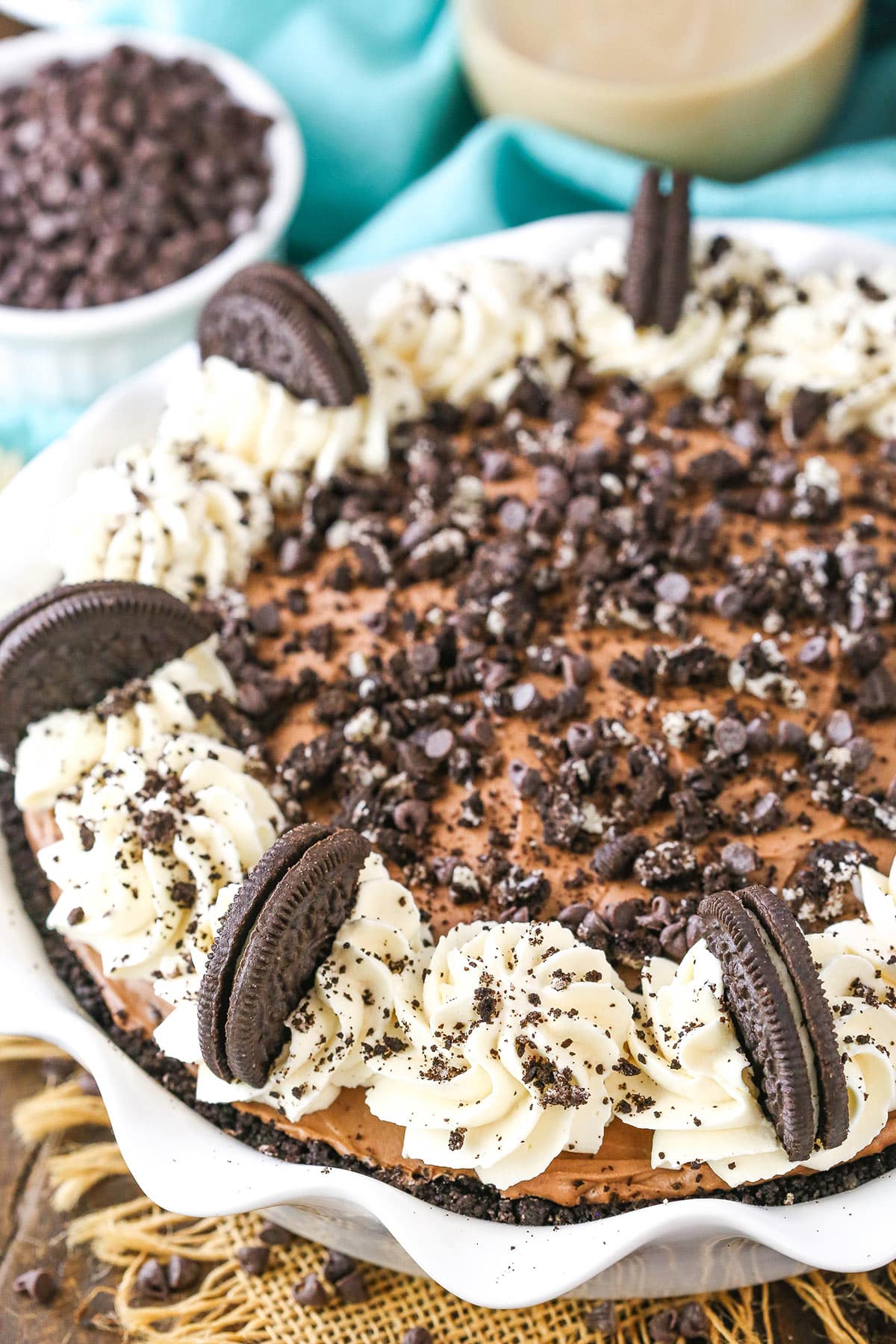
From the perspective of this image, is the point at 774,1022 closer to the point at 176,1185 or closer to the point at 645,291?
the point at 176,1185

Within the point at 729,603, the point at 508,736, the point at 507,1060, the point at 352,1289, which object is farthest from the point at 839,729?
the point at 352,1289

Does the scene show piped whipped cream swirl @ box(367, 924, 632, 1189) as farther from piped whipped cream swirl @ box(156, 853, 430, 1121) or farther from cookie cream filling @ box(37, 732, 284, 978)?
cookie cream filling @ box(37, 732, 284, 978)

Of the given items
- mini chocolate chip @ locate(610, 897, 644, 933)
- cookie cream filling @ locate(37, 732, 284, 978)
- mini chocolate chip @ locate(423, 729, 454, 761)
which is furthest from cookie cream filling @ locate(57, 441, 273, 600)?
mini chocolate chip @ locate(610, 897, 644, 933)

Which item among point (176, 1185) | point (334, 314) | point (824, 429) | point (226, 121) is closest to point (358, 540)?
point (334, 314)

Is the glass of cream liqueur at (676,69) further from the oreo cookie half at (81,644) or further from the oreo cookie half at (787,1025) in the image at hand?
the oreo cookie half at (787,1025)

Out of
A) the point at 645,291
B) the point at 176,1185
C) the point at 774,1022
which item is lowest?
the point at 176,1185

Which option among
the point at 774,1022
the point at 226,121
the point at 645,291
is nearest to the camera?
the point at 774,1022
